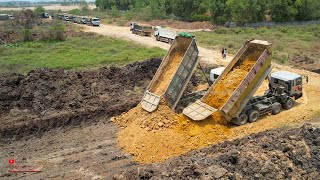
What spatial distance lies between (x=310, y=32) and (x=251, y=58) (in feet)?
120

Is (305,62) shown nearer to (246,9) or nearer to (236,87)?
(236,87)

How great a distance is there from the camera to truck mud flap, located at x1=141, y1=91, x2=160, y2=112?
1869cm

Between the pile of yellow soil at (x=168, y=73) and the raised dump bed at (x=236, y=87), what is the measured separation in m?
1.89

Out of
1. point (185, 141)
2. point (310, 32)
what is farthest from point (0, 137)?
point (310, 32)

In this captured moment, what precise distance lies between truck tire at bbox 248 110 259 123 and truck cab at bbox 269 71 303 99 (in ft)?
9.46

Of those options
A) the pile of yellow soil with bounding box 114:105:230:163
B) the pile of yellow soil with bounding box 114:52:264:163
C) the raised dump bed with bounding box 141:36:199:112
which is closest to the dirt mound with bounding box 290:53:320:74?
the pile of yellow soil with bounding box 114:52:264:163

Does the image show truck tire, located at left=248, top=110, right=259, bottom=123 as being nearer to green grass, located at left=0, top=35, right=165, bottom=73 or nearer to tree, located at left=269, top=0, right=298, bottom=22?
green grass, located at left=0, top=35, right=165, bottom=73

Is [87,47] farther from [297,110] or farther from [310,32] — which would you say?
[310,32]

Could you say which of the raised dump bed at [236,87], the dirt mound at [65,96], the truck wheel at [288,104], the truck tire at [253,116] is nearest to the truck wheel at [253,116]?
the truck tire at [253,116]

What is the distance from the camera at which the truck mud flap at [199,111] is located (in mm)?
17869

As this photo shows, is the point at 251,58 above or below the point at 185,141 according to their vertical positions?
above

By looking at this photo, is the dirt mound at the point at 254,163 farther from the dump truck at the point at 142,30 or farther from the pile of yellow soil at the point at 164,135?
the dump truck at the point at 142,30

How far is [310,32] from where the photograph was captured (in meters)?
52.6

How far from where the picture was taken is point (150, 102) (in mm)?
19031
